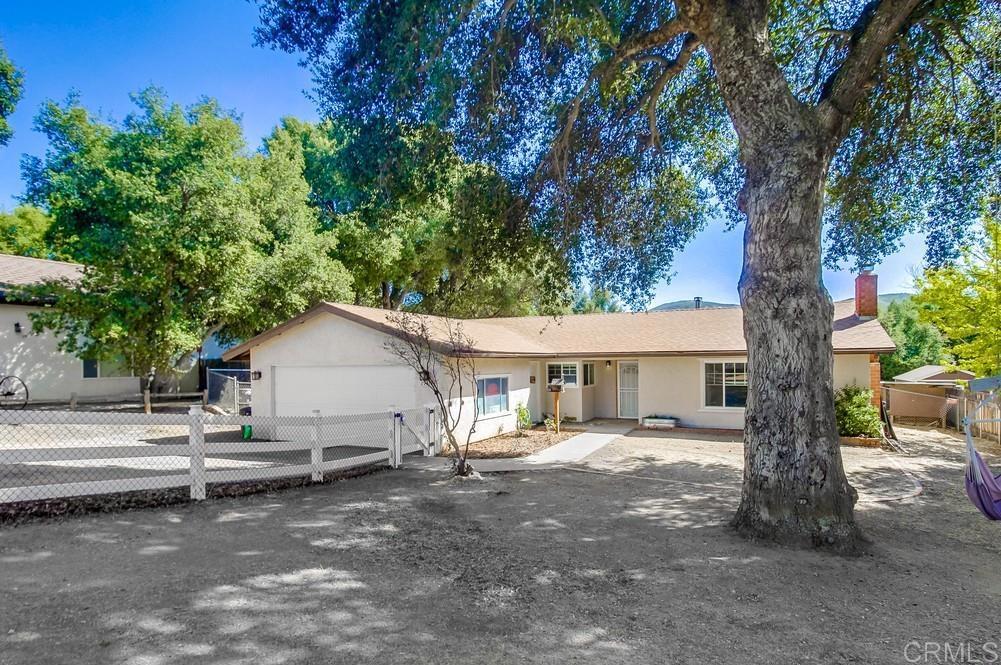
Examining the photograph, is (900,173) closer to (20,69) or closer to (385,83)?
(385,83)

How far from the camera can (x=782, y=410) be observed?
6.41 meters

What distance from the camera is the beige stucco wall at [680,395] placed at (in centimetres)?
1605

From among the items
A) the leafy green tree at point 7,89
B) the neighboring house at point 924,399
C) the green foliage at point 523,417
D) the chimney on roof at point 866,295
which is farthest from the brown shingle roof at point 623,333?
the leafy green tree at point 7,89

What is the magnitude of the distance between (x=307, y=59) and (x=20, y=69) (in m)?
14.1

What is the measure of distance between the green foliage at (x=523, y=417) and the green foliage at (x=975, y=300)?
1172 centimetres

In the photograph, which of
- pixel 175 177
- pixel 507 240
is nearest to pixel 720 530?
pixel 507 240

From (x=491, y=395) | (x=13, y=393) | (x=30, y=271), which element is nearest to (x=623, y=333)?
(x=491, y=395)

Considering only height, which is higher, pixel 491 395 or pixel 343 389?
pixel 343 389

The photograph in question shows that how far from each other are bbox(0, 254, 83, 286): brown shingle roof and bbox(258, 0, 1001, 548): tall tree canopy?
17617 mm

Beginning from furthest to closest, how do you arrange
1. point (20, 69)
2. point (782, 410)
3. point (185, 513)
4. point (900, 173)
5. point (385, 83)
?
point (20, 69), point (900, 173), point (385, 83), point (185, 513), point (782, 410)

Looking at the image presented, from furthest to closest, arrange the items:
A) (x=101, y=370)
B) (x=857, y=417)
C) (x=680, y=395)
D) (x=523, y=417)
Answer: (x=101, y=370)
(x=680, y=395)
(x=523, y=417)
(x=857, y=417)

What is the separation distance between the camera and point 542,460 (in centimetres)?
1166

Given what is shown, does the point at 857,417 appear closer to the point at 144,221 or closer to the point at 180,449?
the point at 180,449

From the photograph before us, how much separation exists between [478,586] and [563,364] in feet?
44.4
